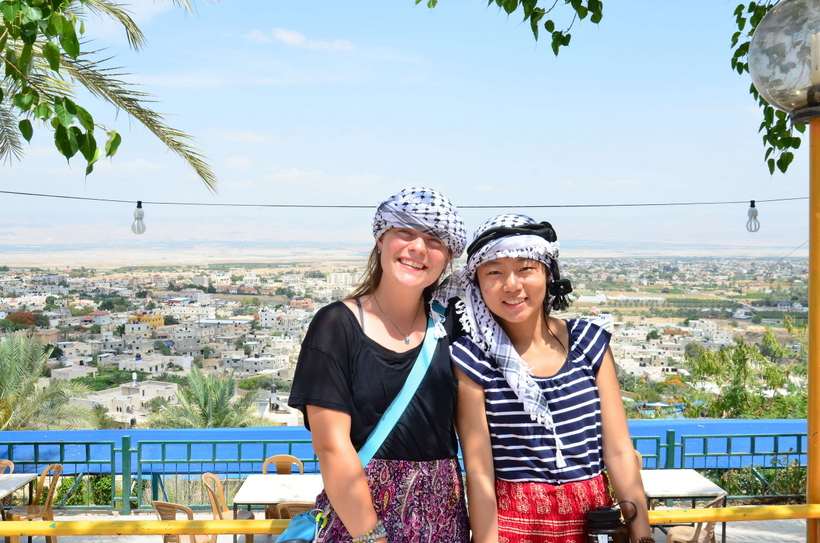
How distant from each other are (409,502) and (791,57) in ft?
5.20

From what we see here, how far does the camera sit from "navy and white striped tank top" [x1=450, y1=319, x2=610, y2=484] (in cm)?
185

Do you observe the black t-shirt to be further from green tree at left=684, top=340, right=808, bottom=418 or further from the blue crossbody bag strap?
green tree at left=684, top=340, right=808, bottom=418

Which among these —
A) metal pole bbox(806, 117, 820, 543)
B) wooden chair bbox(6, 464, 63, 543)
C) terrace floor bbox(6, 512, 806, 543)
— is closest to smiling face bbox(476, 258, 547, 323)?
metal pole bbox(806, 117, 820, 543)

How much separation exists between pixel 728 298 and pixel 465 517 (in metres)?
26.1

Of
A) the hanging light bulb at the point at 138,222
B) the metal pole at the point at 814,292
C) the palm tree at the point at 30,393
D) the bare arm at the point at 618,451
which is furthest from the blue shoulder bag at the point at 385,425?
the palm tree at the point at 30,393

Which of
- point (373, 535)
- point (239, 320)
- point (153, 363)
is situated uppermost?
point (373, 535)

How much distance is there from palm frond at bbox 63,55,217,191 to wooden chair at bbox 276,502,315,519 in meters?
3.83

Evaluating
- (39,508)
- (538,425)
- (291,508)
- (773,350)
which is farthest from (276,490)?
(773,350)

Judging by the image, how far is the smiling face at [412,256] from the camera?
181 cm

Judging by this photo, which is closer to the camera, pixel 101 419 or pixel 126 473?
pixel 126 473

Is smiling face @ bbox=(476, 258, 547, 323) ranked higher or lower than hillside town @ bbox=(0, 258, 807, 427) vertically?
higher

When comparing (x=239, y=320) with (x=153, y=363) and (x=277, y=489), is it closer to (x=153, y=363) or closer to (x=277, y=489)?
(x=153, y=363)

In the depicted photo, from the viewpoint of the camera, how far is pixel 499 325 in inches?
76.2

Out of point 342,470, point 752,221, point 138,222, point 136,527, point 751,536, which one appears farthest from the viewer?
point 752,221
